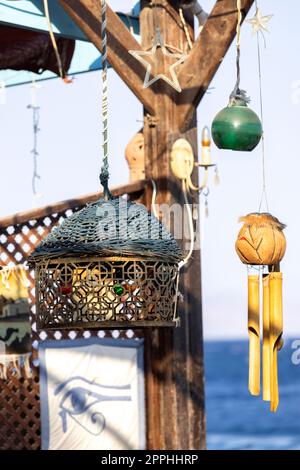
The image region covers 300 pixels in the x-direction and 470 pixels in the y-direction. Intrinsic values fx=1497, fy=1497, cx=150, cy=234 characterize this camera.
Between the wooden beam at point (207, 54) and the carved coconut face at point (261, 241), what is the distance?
1439 mm

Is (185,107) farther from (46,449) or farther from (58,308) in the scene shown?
(58,308)

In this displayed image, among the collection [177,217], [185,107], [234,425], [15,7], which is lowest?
[234,425]

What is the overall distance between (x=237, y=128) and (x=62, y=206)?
1873mm

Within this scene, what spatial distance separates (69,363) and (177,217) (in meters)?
0.91

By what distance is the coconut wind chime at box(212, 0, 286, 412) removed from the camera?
216 inches

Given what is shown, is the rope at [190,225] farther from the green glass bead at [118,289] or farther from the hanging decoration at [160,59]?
the green glass bead at [118,289]

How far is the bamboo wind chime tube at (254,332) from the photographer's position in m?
5.44

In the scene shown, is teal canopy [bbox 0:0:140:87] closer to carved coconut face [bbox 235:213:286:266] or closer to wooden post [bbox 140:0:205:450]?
wooden post [bbox 140:0:205:450]

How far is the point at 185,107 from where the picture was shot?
7.43 metres

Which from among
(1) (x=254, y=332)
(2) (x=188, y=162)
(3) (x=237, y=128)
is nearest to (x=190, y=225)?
(2) (x=188, y=162)

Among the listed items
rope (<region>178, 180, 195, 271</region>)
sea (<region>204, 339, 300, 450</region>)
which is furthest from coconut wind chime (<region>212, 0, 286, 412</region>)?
sea (<region>204, 339, 300, 450</region>)

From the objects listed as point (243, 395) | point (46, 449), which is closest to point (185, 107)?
point (46, 449)

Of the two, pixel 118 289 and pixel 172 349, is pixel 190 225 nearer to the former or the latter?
pixel 172 349

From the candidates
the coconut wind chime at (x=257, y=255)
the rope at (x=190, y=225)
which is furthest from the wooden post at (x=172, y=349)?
the coconut wind chime at (x=257, y=255)
